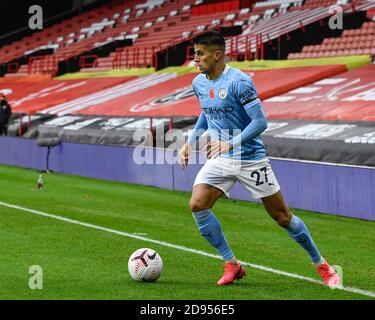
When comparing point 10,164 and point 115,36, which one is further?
point 115,36

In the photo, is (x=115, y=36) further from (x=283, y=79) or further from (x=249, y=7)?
(x=283, y=79)

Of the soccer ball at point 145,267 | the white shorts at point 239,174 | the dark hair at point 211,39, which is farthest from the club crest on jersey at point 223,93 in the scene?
the soccer ball at point 145,267

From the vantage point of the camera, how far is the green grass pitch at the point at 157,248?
6.88 metres

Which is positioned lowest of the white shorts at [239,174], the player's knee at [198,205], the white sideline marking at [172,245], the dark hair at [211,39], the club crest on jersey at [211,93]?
the white sideline marking at [172,245]

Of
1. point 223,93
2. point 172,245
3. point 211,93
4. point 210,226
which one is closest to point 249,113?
point 223,93

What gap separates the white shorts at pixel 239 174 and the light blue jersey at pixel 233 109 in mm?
62

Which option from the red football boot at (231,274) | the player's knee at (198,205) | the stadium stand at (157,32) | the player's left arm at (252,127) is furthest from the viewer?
the stadium stand at (157,32)

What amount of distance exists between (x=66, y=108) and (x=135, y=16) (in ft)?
59.4

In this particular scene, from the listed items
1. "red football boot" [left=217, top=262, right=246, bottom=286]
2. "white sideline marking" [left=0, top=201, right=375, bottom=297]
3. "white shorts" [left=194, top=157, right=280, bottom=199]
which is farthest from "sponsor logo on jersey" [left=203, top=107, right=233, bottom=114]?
"white sideline marking" [left=0, top=201, right=375, bottom=297]

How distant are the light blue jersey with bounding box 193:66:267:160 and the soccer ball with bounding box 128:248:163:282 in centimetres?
A: 112

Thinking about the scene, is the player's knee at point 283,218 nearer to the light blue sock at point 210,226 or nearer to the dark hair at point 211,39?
the light blue sock at point 210,226

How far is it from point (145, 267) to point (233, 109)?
1532mm

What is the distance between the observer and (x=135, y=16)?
4366 cm
